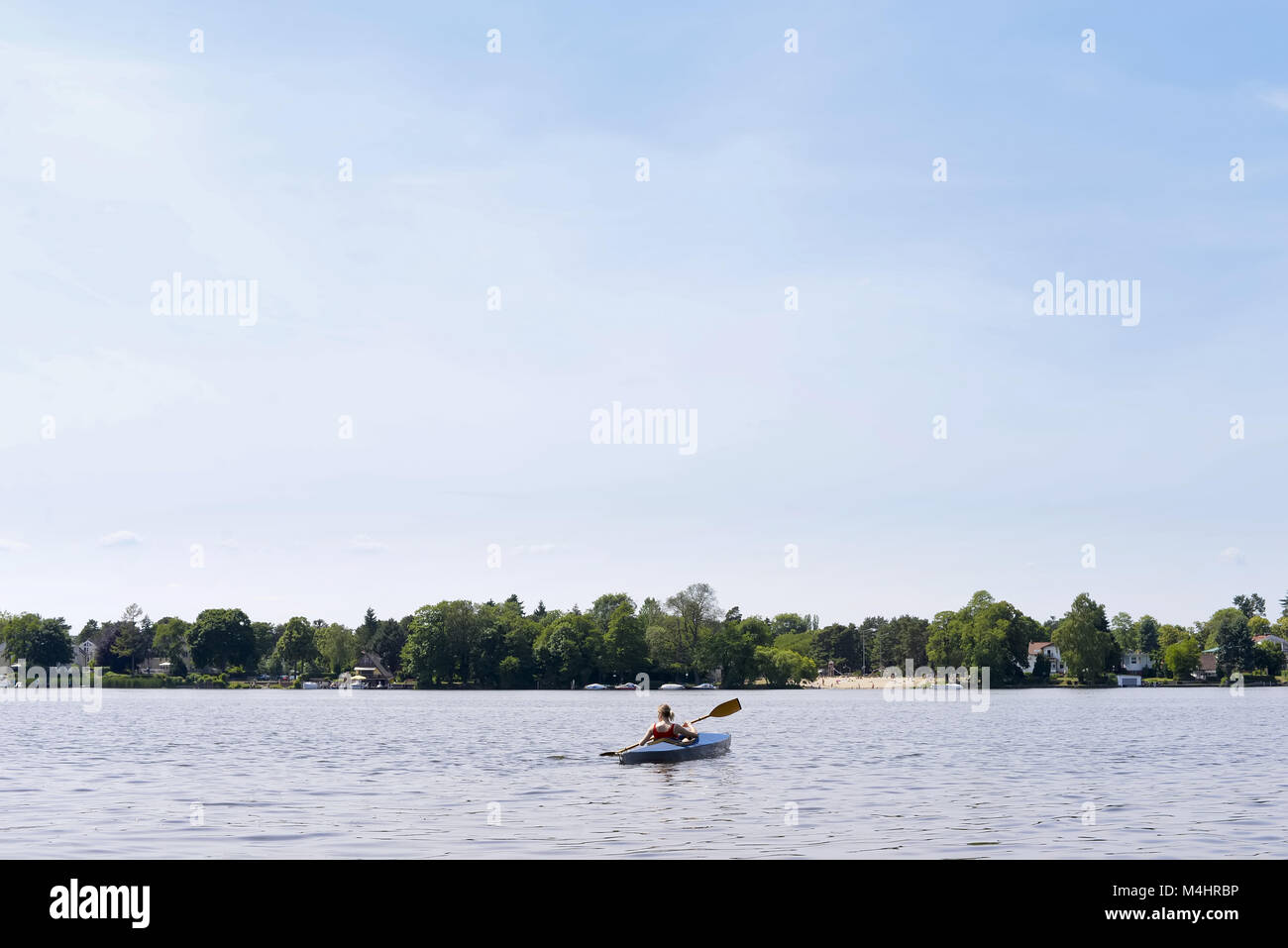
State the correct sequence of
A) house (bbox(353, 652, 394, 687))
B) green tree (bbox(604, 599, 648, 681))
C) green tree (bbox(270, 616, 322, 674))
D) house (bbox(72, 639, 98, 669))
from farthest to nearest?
1. house (bbox(72, 639, 98, 669))
2. green tree (bbox(270, 616, 322, 674))
3. house (bbox(353, 652, 394, 687))
4. green tree (bbox(604, 599, 648, 681))

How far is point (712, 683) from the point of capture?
145875 mm

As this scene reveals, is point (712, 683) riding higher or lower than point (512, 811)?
lower

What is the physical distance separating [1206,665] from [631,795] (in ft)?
594

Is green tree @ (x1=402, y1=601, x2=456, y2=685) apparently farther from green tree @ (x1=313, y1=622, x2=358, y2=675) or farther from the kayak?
the kayak

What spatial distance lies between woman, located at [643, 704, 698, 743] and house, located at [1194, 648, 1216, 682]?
161 m

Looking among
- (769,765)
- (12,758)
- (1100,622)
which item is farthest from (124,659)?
(769,765)

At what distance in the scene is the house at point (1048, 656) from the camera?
16250cm

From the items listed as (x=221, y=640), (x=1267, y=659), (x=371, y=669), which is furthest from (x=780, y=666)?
(x=221, y=640)

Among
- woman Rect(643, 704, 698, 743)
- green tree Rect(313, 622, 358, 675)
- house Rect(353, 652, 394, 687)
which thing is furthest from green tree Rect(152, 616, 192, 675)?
woman Rect(643, 704, 698, 743)

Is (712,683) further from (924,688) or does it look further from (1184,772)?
(1184,772)

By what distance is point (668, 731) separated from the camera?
115 ft

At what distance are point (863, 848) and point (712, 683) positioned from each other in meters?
129

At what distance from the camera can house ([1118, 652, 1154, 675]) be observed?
191125 millimetres

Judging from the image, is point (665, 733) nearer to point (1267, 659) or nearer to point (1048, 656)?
point (1048, 656)
